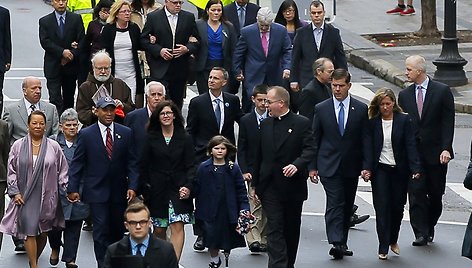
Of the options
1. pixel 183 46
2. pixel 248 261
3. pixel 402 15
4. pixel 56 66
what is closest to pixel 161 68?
pixel 183 46

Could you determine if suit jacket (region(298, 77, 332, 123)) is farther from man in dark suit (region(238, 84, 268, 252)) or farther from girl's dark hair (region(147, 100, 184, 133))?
girl's dark hair (region(147, 100, 184, 133))

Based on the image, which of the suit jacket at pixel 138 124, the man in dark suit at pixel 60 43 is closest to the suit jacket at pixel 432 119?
the suit jacket at pixel 138 124

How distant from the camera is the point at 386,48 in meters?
28.8

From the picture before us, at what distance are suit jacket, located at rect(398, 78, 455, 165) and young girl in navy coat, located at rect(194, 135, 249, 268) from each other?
238 cm

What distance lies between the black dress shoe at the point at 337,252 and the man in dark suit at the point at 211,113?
5.97 ft

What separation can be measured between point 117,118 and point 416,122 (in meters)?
3.33

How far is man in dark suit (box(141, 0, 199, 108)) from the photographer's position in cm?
2000

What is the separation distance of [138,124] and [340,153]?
2.21 meters

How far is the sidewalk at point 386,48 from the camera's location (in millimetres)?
26219

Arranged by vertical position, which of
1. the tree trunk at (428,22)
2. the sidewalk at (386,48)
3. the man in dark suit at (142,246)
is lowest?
the sidewalk at (386,48)

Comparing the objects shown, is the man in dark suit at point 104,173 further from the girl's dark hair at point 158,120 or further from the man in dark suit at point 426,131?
the man in dark suit at point 426,131

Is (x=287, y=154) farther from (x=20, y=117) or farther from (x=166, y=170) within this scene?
(x=20, y=117)

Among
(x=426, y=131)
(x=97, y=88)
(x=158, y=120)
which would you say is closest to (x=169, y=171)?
(x=158, y=120)

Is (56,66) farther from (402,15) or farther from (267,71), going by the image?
(402,15)
